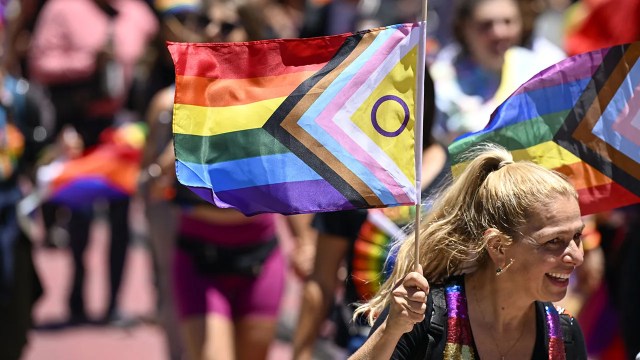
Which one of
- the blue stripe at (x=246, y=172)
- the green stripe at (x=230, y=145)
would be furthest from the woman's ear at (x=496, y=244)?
the green stripe at (x=230, y=145)

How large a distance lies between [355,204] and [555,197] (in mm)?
601

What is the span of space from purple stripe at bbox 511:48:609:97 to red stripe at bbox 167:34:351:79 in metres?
0.83

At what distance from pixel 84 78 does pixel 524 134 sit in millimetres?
6598

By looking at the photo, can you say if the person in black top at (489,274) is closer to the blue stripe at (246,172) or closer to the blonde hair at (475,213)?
the blonde hair at (475,213)

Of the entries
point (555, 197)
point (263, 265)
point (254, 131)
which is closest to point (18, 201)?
point (263, 265)

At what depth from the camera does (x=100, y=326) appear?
9984 mm

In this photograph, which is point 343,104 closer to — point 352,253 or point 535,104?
point 535,104

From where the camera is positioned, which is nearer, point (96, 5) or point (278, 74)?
point (278, 74)

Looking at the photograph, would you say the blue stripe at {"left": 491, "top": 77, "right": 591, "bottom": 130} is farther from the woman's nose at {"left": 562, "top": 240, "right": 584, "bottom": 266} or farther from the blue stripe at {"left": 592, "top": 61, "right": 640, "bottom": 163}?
the woman's nose at {"left": 562, "top": 240, "right": 584, "bottom": 266}

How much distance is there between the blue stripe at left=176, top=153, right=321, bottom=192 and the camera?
→ 4.14 metres

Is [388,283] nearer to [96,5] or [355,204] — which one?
[355,204]

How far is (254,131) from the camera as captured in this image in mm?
4191

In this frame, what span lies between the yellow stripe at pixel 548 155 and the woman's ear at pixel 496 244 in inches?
28.8

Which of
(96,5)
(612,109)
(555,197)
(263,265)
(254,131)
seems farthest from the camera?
(96,5)
